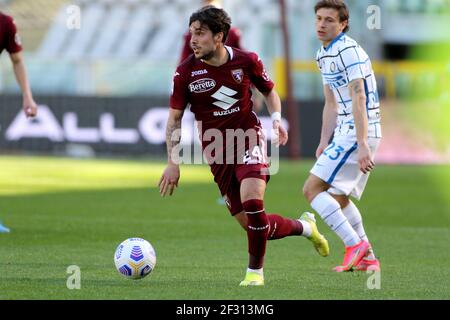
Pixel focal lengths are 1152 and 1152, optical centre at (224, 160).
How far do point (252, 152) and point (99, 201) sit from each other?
25.1 ft

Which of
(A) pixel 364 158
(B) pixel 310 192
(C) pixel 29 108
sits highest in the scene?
(C) pixel 29 108

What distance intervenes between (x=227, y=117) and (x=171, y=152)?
0.53 meters

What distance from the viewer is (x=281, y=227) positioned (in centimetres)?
877

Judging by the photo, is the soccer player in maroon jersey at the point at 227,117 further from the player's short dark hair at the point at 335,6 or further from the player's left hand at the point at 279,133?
the player's short dark hair at the point at 335,6

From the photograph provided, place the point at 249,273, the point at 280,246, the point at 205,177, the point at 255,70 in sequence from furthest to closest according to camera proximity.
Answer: the point at 205,177
the point at 280,246
the point at 255,70
the point at 249,273

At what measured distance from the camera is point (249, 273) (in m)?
7.85

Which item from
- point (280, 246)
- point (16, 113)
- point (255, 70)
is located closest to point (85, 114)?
point (16, 113)

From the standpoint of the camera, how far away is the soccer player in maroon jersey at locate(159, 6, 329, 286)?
314 inches

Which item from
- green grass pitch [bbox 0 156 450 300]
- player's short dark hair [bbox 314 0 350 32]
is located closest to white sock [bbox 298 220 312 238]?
green grass pitch [bbox 0 156 450 300]

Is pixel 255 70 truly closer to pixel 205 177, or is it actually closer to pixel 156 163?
pixel 205 177

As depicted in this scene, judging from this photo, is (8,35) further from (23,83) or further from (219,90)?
(219,90)

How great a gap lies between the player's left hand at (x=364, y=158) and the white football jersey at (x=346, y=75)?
438 mm

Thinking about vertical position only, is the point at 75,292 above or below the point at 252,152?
below

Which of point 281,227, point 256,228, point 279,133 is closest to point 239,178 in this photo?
point 256,228
